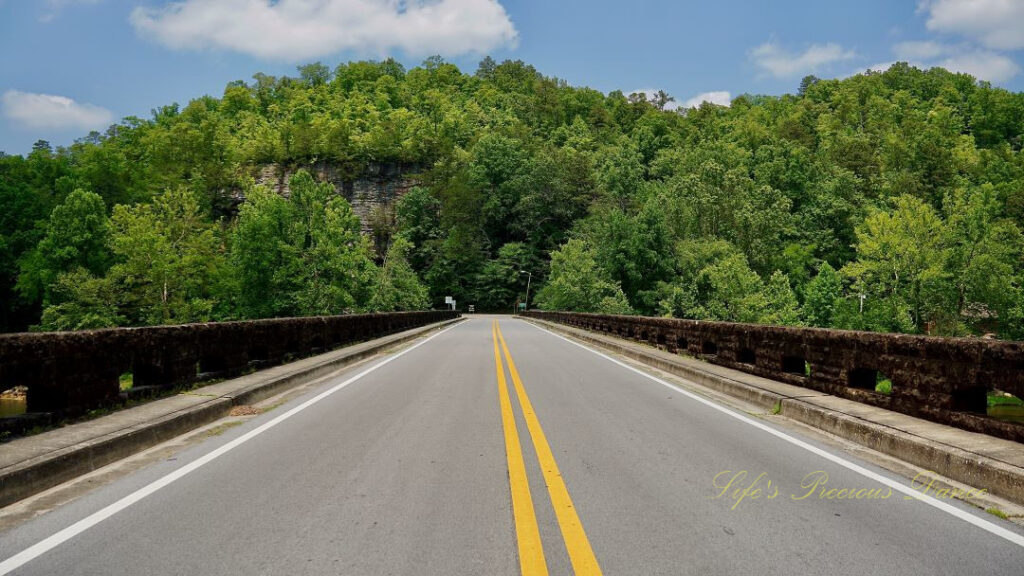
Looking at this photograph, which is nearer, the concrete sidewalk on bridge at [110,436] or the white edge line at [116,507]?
the white edge line at [116,507]

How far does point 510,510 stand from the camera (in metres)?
4.12

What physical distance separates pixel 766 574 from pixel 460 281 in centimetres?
11152

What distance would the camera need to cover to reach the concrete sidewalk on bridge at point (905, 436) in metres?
4.68

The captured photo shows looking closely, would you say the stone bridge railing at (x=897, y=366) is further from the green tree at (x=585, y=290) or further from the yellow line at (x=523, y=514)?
the green tree at (x=585, y=290)

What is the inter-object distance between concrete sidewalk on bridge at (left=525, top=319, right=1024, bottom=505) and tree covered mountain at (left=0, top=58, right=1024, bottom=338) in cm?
4573

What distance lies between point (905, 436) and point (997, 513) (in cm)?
157

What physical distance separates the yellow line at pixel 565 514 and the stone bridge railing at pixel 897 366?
4.12 m

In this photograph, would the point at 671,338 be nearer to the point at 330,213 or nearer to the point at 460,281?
the point at 330,213

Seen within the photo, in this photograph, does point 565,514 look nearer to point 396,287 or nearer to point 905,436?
point 905,436

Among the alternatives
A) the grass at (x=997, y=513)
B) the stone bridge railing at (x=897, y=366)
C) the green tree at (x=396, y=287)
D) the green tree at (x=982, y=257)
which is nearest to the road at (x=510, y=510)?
the grass at (x=997, y=513)

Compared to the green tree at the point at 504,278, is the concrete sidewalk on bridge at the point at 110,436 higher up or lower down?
lower down

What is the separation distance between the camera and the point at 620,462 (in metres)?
5.49

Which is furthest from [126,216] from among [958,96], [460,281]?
[958,96]

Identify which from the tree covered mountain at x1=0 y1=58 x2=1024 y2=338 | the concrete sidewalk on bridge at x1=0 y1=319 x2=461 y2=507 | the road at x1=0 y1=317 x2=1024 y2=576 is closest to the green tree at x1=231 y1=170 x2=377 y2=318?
the tree covered mountain at x1=0 y1=58 x2=1024 y2=338
